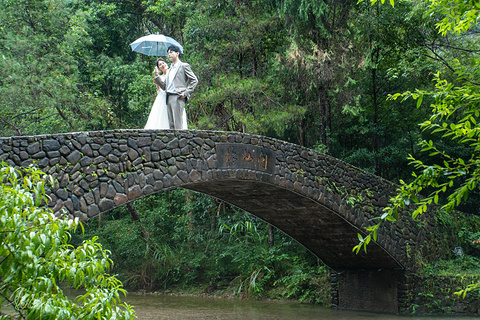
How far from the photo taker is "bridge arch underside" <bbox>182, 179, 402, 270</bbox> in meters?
9.63

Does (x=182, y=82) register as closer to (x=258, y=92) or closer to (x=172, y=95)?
(x=172, y=95)

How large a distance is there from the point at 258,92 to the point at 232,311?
5.53 m

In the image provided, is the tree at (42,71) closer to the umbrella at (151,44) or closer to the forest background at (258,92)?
the forest background at (258,92)

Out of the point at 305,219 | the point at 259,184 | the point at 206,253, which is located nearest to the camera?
A: the point at 259,184

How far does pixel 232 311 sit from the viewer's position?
11.4 metres

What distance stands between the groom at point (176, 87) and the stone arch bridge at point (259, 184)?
57cm

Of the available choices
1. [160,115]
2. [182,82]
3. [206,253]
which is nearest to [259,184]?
[160,115]

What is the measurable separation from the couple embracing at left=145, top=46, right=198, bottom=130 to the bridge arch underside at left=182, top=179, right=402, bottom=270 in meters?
1.22

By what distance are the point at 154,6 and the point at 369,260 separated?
9477 mm

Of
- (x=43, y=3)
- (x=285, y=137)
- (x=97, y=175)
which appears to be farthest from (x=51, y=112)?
(x=97, y=175)

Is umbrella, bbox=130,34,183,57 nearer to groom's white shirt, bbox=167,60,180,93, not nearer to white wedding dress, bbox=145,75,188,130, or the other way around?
groom's white shirt, bbox=167,60,180,93

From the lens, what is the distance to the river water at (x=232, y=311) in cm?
1049

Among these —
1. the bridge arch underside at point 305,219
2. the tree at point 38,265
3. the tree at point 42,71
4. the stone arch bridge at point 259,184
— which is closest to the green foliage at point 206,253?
the bridge arch underside at point 305,219

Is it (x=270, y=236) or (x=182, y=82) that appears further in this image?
(x=270, y=236)
